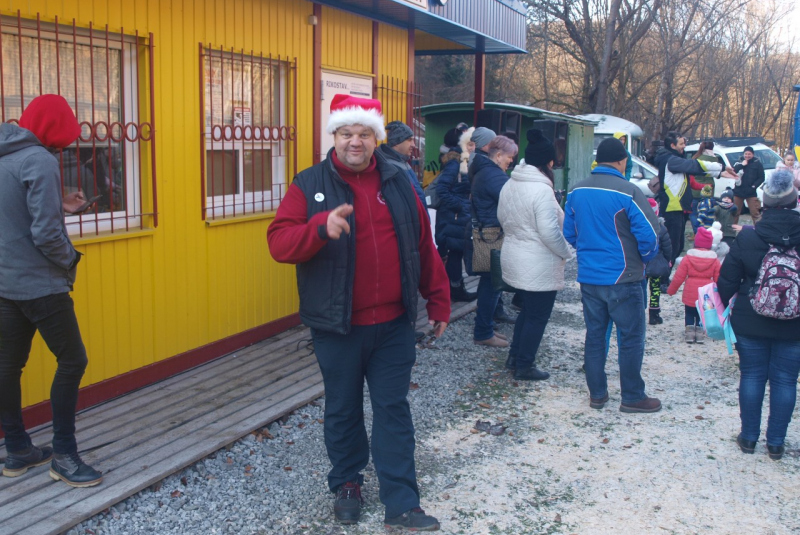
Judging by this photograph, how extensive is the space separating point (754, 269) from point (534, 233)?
5.56 feet

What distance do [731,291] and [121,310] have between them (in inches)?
146

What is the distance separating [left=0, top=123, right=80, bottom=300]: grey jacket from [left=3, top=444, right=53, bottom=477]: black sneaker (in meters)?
0.83

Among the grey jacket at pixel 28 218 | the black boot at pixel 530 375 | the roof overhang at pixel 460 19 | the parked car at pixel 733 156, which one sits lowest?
the black boot at pixel 530 375

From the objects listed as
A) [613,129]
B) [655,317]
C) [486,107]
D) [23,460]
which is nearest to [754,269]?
[655,317]

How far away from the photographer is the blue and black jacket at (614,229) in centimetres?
514

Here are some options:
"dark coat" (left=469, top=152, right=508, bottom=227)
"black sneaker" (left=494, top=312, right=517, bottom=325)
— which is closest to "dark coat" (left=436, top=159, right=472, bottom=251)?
"black sneaker" (left=494, top=312, right=517, bottom=325)

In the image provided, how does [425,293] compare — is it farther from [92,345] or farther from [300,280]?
[92,345]

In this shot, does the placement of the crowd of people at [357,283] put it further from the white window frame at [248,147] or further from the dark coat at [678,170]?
the dark coat at [678,170]

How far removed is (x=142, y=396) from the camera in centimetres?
503

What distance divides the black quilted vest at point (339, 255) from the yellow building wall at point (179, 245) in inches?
72.4

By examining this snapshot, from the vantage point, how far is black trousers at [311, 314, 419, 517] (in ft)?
11.7

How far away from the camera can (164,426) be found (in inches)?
179

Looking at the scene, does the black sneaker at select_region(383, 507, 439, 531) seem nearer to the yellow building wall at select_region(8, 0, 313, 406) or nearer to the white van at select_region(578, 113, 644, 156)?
the yellow building wall at select_region(8, 0, 313, 406)

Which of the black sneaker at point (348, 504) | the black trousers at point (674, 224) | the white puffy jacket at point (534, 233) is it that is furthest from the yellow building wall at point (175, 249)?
the black trousers at point (674, 224)
